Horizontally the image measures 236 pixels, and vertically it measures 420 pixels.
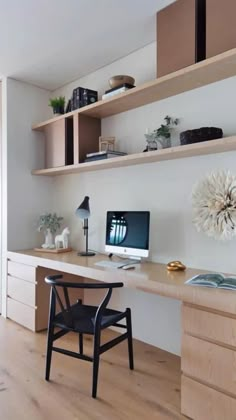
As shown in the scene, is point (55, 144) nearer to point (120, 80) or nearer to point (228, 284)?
point (120, 80)

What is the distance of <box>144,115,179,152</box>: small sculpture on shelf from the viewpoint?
243cm

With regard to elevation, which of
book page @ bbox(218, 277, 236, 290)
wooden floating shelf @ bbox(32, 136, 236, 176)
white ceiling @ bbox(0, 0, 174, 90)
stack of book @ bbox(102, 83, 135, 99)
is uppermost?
white ceiling @ bbox(0, 0, 174, 90)

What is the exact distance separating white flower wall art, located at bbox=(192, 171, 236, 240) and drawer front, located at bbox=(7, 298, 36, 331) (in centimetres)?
183

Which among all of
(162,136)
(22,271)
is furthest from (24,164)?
(162,136)

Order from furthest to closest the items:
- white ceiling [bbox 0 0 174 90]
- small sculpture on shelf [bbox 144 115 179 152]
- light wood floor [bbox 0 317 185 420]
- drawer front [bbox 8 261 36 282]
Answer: drawer front [bbox 8 261 36 282] → small sculpture on shelf [bbox 144 115 179 152] → white ceiling [bbox 0 0 174 90] → light wood floor [bbox 0 317 185 420]

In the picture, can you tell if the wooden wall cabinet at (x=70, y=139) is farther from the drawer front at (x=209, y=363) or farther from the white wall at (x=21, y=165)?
the drawer front at (x=209, y=363)

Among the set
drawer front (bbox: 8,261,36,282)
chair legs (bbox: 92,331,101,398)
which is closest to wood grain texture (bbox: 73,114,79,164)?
drawer front (bbox: 8,261,36,282)

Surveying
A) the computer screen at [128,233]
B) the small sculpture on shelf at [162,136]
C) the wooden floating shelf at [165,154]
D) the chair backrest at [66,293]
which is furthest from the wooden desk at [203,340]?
the small sculpture on shelf at [162,136]

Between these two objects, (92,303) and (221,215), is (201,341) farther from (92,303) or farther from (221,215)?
(92,303)

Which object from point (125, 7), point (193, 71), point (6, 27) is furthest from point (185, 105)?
point (6, 27)

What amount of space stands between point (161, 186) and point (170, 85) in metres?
0.75

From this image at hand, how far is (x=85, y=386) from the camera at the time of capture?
2066mm

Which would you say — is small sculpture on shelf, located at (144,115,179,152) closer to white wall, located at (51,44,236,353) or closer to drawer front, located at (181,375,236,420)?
white wall, located at (51,44,236,353)

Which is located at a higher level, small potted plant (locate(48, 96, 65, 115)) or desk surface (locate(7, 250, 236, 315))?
small potted plant (locate(48, 96, 65, 115))
